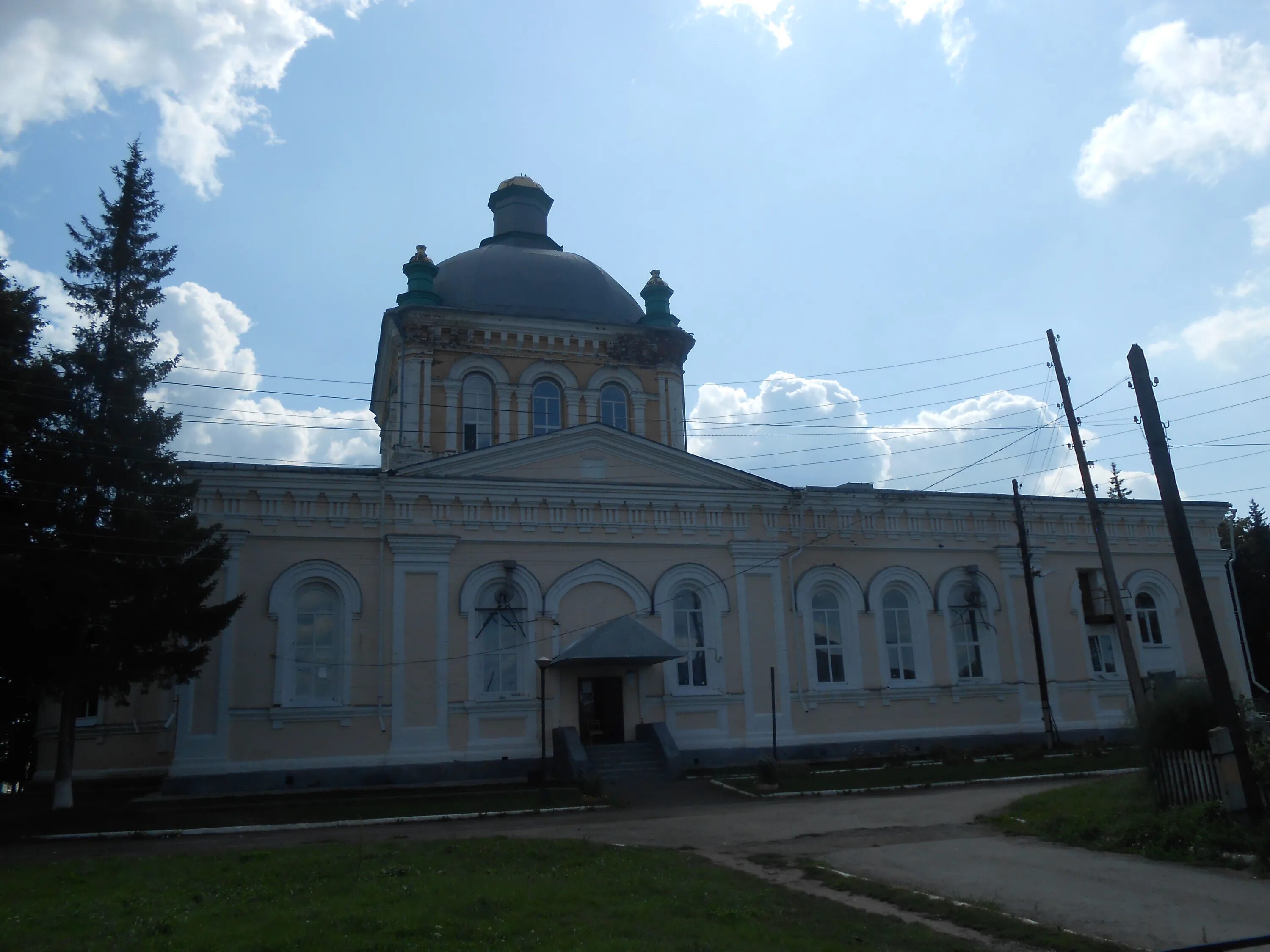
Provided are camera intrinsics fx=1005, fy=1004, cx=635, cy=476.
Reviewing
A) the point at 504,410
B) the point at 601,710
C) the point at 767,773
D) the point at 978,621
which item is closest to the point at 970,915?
the point at 767,773

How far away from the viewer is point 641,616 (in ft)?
84.8

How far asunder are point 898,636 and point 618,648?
9394mm

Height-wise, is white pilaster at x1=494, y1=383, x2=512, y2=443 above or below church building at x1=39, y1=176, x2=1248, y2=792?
above

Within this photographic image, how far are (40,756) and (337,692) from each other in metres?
8.13

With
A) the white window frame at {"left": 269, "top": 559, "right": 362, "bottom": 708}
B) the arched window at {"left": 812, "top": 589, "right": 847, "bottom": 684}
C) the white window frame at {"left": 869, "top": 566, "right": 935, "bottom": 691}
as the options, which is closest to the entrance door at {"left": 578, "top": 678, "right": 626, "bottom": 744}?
the white window frame at {"left": 269, "top": 559, "right": 362, "bottom": 708}

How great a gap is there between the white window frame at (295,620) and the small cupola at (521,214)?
639 inches

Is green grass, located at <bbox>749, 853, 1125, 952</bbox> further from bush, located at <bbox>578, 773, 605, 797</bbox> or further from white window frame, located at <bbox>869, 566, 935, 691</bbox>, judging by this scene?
white window frame, located at <bbox>869, 566, 935, 691</bbox>

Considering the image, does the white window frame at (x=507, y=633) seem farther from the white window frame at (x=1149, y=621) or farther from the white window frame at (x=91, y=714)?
the white window frame at (x=1149, y=621)

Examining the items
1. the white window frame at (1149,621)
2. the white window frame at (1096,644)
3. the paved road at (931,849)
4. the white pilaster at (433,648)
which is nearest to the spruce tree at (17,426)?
the paved road at (931,849)

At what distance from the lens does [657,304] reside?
1319 inches

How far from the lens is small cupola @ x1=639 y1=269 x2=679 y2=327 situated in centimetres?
3316

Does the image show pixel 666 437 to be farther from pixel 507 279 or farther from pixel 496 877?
pixel 496 877

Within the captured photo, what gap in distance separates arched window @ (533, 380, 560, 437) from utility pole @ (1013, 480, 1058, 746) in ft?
45.1

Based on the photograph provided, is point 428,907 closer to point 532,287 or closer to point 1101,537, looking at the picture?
point 1101,537
